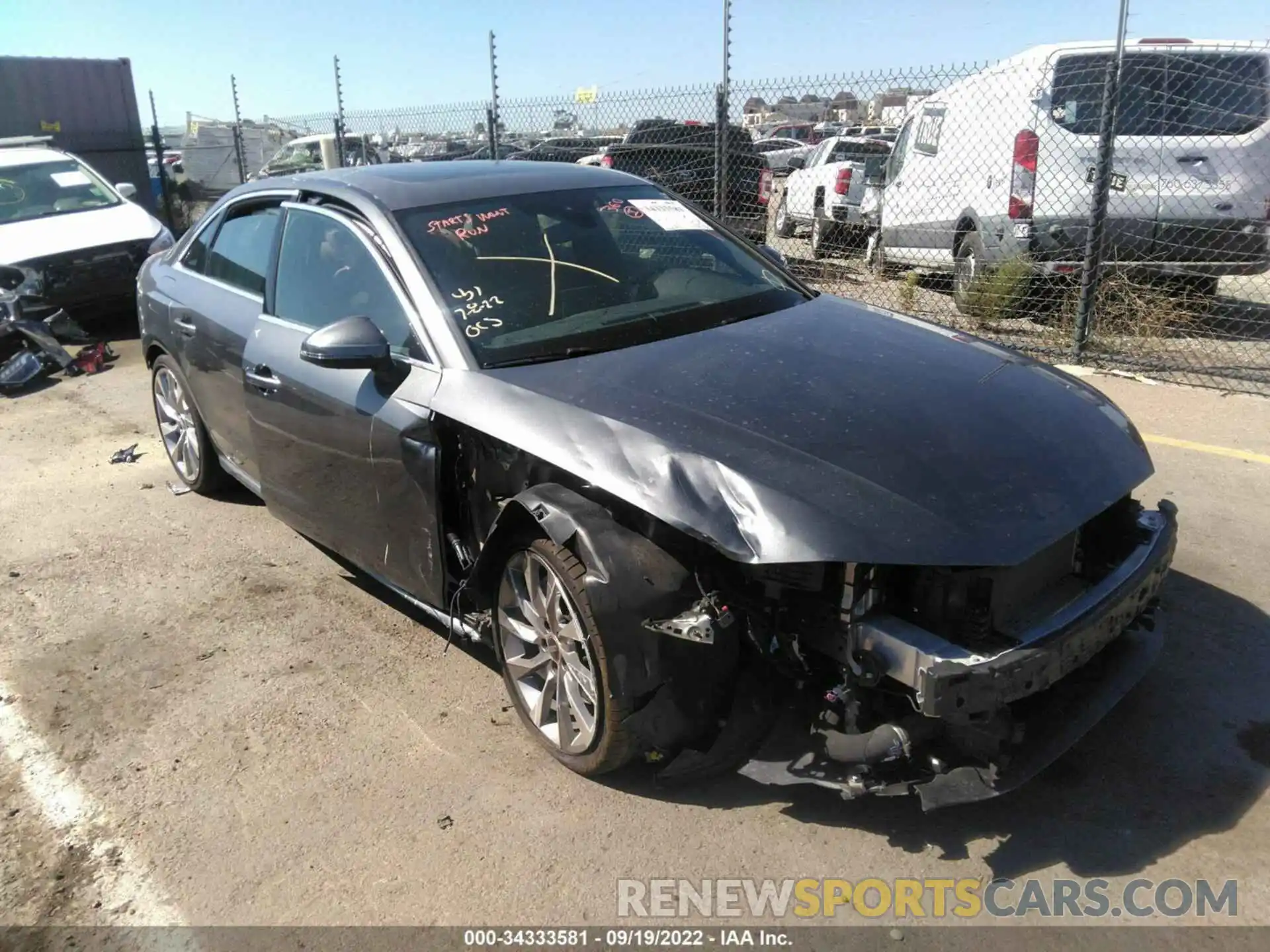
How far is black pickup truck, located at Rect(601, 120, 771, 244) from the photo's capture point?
1007cm

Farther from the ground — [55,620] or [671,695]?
[671,695]

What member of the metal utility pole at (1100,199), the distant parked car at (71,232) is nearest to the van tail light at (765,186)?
the metal utility pole at (1100,199)

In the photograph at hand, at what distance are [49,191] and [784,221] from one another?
8406mm

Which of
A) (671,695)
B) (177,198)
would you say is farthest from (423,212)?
(177,198)

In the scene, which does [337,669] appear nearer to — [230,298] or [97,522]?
[230,298]

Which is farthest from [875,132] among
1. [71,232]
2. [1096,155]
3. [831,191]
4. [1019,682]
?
[1019,682]

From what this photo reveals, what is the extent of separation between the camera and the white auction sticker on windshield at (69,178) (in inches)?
412

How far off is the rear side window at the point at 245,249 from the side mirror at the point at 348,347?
47.4 inches

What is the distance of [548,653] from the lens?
3041mm

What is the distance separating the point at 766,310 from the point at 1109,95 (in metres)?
4.37

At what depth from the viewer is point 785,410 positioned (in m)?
2.87

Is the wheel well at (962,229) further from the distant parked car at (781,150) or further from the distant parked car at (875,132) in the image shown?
the distant parked car at (875,132)

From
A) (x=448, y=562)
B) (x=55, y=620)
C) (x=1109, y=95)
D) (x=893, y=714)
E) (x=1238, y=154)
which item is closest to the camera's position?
(x=893, y=714)

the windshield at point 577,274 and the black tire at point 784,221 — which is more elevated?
→ the windshield at point 577,274
